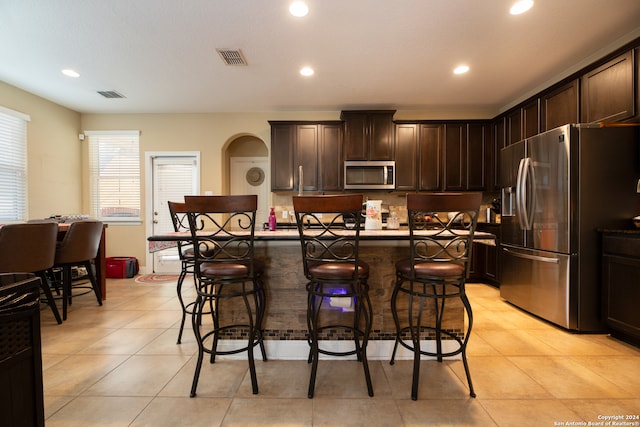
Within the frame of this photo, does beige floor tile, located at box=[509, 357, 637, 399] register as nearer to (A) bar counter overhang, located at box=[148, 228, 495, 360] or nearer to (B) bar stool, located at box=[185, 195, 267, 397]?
(A) bar counter overhang, located at box=[148, 228, 495, 360]

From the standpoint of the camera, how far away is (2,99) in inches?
142

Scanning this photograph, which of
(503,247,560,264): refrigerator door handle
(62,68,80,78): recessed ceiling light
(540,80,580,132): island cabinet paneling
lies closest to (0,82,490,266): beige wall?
(62,68,80,78): recessed ceiling light

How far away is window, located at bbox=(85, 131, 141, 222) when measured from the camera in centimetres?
491

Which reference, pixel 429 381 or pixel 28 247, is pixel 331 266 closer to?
pixel 429 381

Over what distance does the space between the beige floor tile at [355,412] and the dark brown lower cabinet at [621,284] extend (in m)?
2.12

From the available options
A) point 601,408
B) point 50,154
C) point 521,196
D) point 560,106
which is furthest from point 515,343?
point 50,154

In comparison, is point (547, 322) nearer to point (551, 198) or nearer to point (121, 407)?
point (551, 198)

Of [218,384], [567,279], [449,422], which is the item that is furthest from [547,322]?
[218,384]

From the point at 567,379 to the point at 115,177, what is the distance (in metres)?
6.19

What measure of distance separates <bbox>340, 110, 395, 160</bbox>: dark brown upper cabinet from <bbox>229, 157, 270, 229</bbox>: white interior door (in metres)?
1.78

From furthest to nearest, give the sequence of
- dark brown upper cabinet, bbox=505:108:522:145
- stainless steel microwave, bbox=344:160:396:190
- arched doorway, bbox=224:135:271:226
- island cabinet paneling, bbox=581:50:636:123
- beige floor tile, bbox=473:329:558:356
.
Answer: arched doorway, bbox=224:135:271:226, stainless steel microwave, bbox=344:160:396:190, dark brown upper cabinet, bbox=505:108:522:145, island cabinet paneling, bbox=581:50:636:123, beige floor tile, bbox=473:329:558:356

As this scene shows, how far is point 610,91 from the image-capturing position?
8.53 ft

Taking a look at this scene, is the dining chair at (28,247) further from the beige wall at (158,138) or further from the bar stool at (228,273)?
the beige wall at (158,138)

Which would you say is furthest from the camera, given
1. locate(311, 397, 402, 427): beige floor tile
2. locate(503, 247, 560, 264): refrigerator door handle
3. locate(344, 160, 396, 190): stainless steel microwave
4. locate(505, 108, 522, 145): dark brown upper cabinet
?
locate(344, 160, 396, 190): stainless steel microwave
